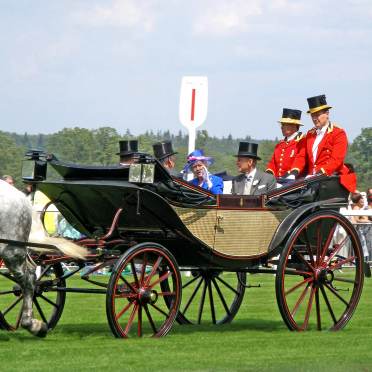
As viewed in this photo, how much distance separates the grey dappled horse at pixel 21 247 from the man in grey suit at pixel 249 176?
88.0 inches

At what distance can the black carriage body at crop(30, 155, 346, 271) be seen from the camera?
366 inches

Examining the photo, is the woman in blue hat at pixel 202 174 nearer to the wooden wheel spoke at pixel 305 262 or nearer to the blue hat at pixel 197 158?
the blue hat at pixel 197 158

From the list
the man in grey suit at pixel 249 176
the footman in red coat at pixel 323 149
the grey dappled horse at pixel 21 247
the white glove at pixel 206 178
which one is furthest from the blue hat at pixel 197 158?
the grey dappled horse at pixel 21 247

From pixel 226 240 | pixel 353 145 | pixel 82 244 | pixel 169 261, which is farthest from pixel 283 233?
pixel 353 145

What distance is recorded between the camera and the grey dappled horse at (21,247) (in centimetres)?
891

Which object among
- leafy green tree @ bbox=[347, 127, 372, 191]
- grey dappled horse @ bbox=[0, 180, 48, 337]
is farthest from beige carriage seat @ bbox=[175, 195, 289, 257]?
leafy green tree @ bbox=[347, 127, 372, 191]

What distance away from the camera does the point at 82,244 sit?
9.27m

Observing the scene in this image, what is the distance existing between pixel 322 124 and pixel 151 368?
171 inches

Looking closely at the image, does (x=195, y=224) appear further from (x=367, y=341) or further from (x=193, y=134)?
(x=193, y=134)

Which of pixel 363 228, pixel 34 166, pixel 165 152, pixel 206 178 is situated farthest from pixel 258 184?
pixel 363 228

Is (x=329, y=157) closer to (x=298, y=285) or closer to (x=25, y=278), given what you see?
(x=298, y=285)

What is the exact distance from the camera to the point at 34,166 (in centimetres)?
940

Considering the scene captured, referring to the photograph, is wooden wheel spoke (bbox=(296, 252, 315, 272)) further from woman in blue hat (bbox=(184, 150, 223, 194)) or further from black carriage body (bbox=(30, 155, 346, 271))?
woman in blue hat (bbox=(184, 150, 223, 194))

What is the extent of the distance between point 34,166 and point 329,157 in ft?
10.2
